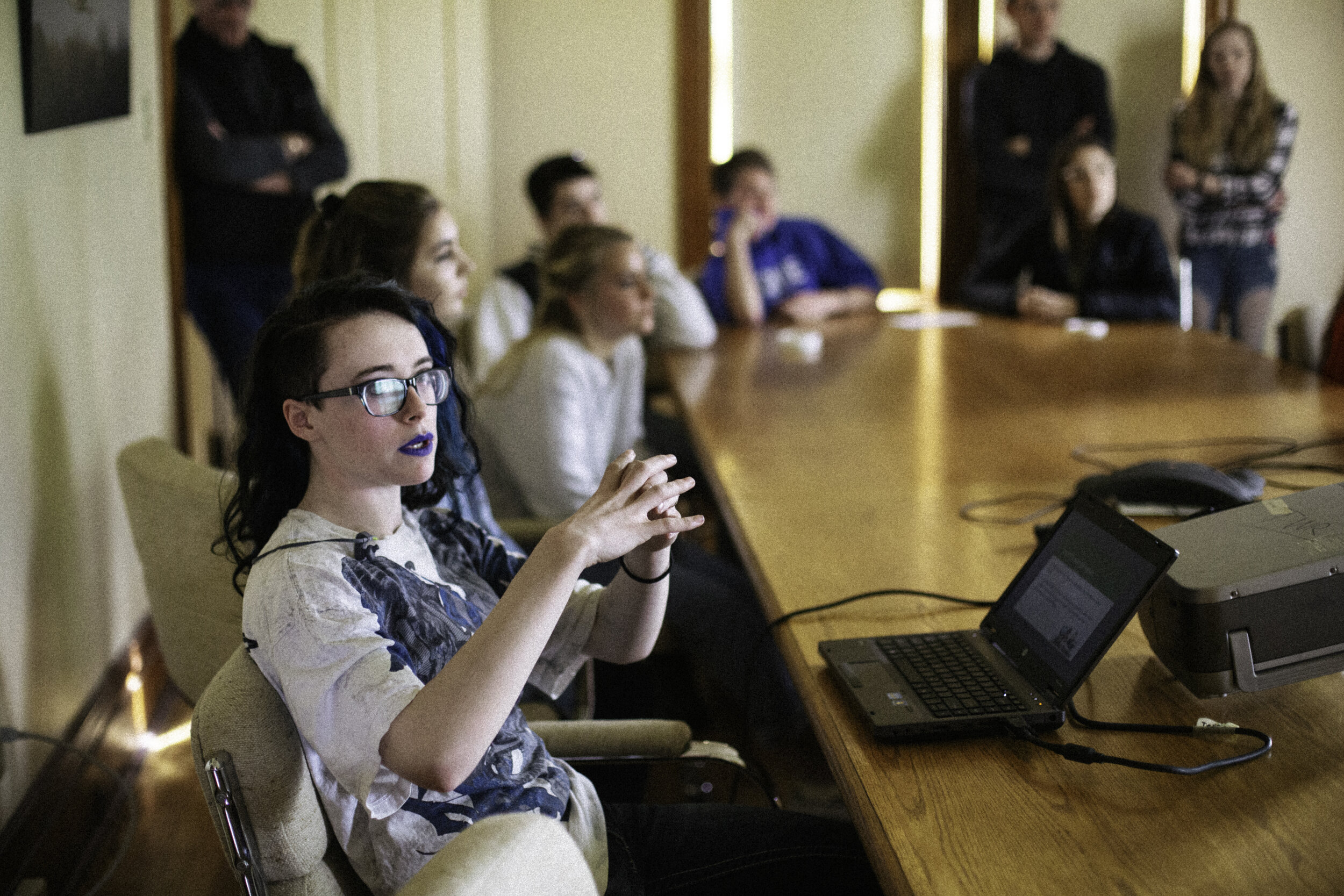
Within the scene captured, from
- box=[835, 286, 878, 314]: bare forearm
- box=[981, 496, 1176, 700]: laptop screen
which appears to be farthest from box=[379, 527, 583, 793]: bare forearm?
box=[835, 286, 878, 314]: bare forearm

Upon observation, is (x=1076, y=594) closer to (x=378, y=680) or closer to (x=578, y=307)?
(x=378, y=680)

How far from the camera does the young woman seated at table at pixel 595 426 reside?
80.4 inches

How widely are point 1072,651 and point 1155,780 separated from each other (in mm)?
144

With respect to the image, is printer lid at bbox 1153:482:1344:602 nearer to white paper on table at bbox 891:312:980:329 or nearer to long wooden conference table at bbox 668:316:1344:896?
long wooden conference table at bbox 668:316:1344:896

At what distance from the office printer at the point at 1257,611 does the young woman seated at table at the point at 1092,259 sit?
2603 millimetres

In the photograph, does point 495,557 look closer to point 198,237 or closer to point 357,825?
point 357,825

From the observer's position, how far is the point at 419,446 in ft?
3.84

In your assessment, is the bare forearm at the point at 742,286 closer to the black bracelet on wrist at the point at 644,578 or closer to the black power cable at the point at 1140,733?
the black bracelet on wrist at the point at 644,578

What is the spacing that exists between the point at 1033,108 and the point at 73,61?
12.6 ft

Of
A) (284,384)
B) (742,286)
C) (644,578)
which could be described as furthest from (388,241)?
(742,286)

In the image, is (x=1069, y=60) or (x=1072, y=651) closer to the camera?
(x=1072, y=651)

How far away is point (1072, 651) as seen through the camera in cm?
112

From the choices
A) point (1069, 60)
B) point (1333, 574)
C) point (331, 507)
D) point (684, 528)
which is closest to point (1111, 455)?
point (1333, 574)

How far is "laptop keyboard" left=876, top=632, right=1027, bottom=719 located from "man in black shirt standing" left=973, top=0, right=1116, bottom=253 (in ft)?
13.1
